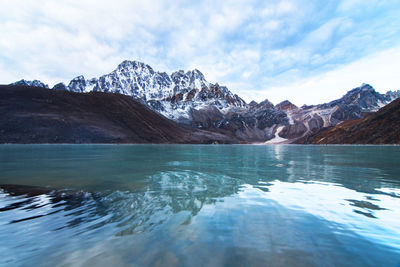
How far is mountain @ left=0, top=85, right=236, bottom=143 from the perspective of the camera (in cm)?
13812

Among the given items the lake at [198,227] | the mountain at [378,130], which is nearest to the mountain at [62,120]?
the mountain at [378,130]

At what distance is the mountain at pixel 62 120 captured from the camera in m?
138

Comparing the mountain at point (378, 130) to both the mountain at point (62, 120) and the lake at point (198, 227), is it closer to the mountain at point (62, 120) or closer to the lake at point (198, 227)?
the mountain at point (62, 120)

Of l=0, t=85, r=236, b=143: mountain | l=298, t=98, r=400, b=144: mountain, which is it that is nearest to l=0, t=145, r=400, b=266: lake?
l=0, t=85, r=236, b=143: mountain

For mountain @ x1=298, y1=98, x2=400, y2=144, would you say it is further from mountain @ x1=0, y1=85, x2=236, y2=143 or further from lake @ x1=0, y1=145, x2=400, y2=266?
lake @ x1=0, y1=145, x2=400, y2=266

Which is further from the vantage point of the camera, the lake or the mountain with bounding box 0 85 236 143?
the mountain with bounding box 0 85 236 143

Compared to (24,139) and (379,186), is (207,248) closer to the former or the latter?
(379,186)

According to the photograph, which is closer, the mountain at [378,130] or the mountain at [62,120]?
the mountain at [378,130]

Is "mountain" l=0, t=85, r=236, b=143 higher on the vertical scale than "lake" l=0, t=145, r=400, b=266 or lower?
higher

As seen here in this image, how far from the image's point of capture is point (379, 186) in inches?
663

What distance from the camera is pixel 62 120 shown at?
509 feet

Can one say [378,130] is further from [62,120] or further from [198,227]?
[62,120]

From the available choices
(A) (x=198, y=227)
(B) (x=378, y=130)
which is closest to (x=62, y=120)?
(A) (x=198, y=227)

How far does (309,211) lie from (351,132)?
653 feet
